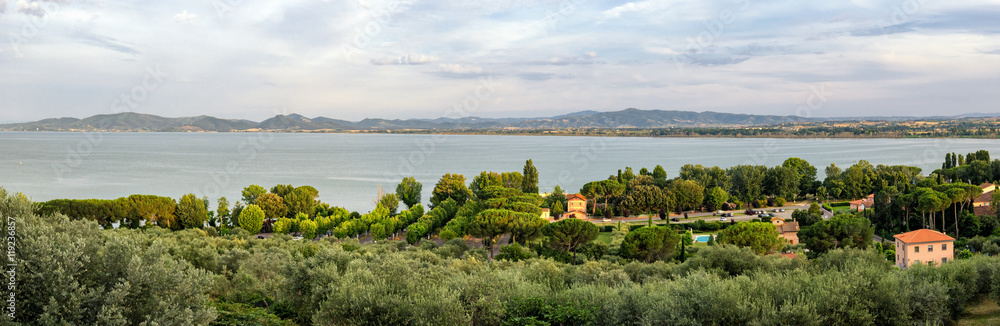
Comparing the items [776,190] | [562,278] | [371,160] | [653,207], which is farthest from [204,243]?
[371,160]

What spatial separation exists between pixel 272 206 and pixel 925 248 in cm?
3811

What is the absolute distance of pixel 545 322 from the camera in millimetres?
9023

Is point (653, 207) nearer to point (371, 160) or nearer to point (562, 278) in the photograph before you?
point (562, 278)

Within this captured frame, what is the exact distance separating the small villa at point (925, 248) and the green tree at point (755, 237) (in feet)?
17.2

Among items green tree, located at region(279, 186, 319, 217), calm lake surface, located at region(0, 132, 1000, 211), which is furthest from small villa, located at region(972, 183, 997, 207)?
green tree, located at region(279, 186, 319, 217)

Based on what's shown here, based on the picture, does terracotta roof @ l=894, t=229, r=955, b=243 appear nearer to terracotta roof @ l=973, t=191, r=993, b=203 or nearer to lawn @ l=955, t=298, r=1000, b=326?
lawn @ l=955, t=298, r=1000, b=326

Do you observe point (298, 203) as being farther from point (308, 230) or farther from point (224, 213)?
point (308, 230)

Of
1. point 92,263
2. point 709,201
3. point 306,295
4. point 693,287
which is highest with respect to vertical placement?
point 92,263

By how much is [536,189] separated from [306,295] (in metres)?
48.2

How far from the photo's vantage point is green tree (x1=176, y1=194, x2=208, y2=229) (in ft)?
118

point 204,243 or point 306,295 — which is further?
point 204,243

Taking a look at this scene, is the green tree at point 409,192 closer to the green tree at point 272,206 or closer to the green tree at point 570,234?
the green tree at point 272,206

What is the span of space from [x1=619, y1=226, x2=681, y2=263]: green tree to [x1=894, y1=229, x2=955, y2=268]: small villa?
972 centimetres

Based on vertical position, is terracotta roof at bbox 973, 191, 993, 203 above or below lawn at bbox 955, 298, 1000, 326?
below
